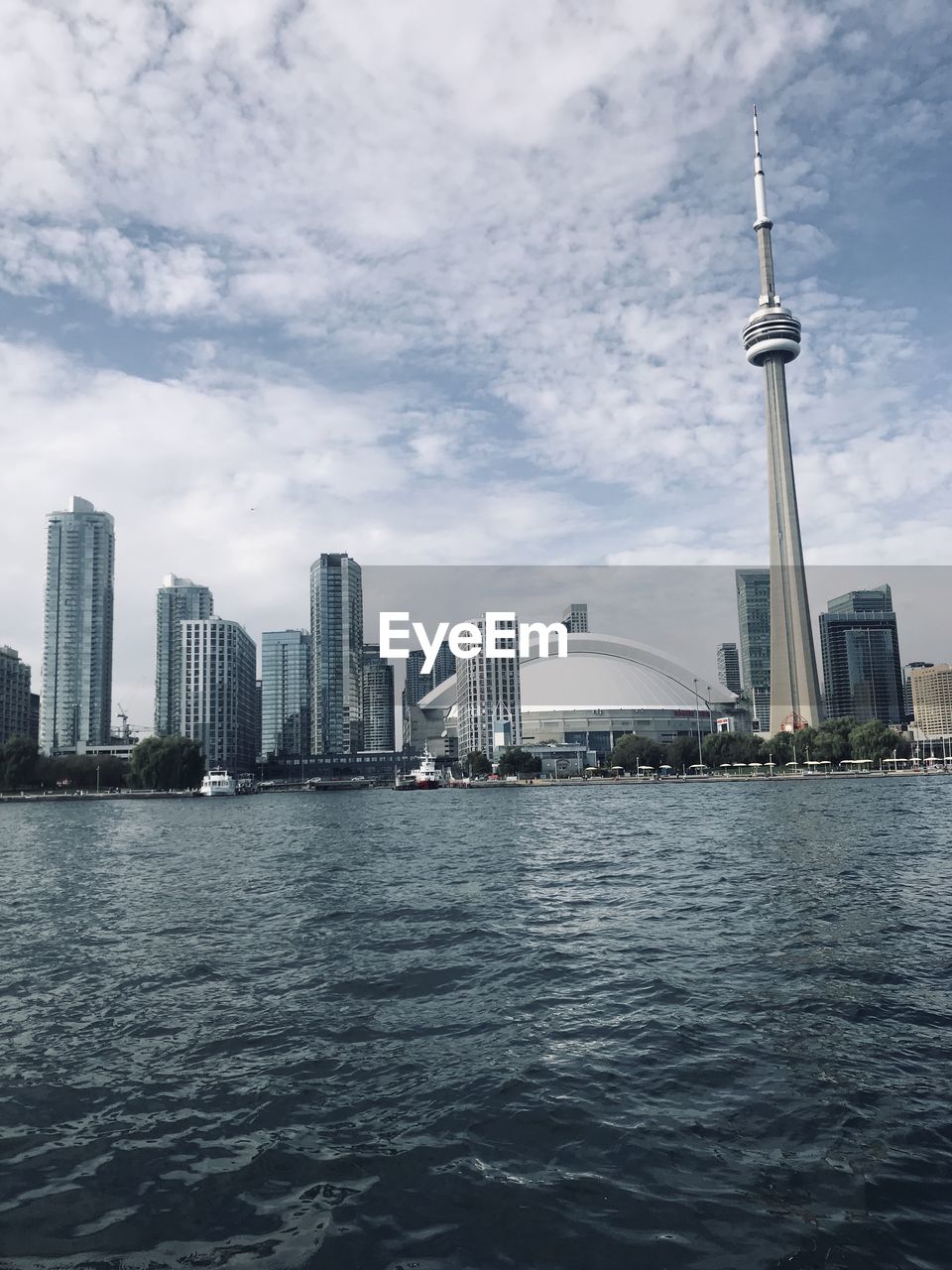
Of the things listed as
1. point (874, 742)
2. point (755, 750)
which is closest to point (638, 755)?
point (755, 750)

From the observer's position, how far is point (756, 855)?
127ft

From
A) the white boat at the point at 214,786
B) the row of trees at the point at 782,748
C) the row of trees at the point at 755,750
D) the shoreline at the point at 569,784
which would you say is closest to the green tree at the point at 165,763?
the shoreline at the point at 569,784

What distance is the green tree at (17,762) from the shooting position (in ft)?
502

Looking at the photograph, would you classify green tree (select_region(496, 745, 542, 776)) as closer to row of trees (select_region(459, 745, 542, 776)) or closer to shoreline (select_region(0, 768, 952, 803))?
row of trees (select_region(459, 745, 542, 776))

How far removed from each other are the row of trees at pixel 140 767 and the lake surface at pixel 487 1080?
13100cm

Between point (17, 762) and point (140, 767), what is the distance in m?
21.5

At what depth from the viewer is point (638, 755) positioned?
18750cm

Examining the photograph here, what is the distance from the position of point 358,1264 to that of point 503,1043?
6.40 meters

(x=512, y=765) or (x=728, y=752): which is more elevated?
(x=728, y=752)

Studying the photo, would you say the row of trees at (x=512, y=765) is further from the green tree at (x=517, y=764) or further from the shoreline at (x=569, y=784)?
the shoreline at (x=569, y=784)

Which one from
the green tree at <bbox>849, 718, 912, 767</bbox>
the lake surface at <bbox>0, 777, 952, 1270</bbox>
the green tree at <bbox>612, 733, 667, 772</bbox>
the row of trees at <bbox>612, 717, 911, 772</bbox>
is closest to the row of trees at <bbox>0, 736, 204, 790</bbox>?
the green tree at <bbox>612, 733, 667, 772</bbox>

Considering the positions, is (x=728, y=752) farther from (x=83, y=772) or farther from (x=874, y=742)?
(x=83, y=772)

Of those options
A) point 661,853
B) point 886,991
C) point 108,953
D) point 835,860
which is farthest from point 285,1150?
point 661,853

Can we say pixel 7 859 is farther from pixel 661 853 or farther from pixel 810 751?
pixel 810 751
